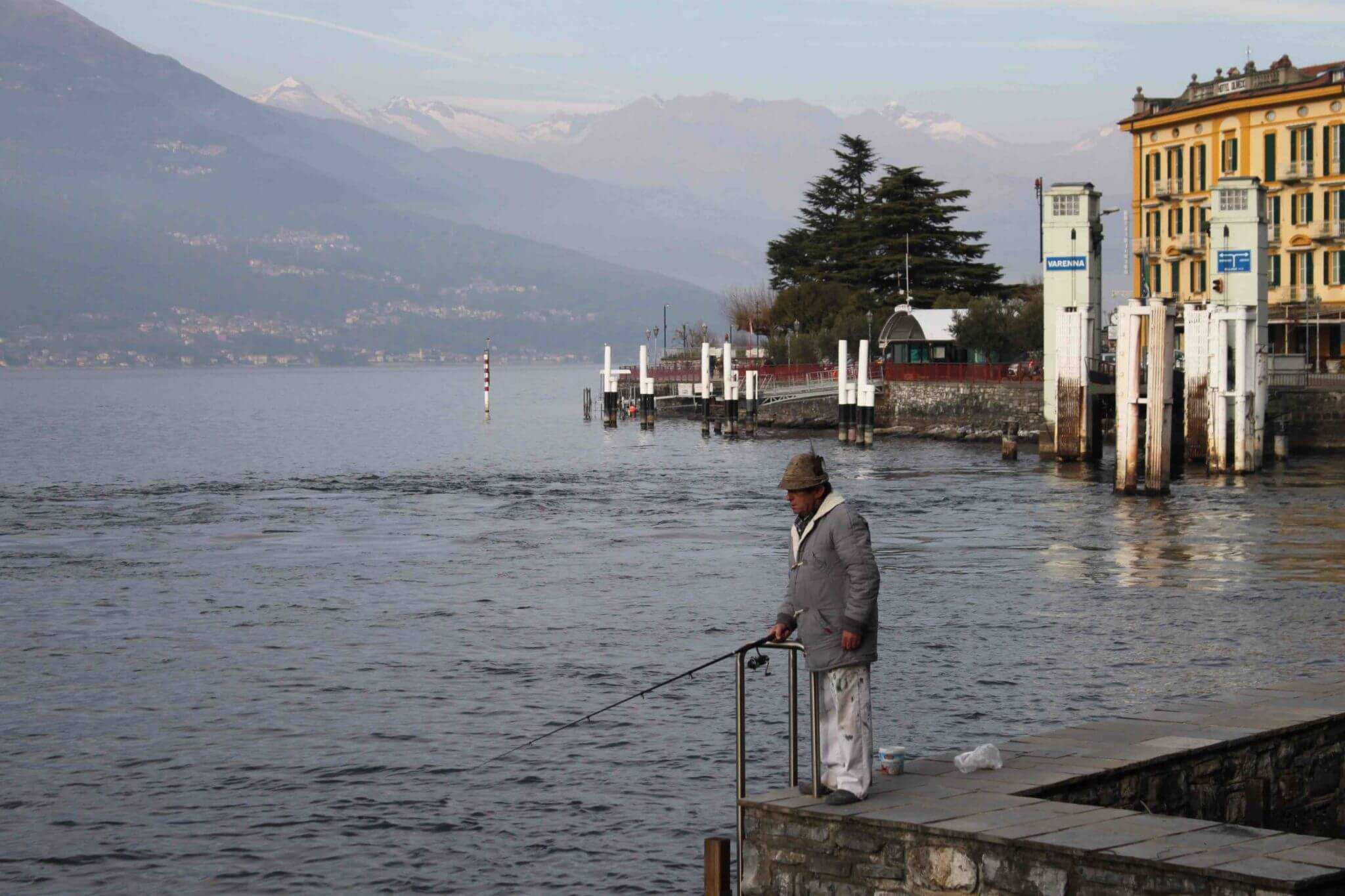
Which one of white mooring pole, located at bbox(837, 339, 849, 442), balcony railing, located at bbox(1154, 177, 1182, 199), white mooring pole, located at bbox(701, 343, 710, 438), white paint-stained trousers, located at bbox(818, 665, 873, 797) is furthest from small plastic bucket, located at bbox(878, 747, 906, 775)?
balcony railing, located at bbox(1154, 177, 1182, 199)

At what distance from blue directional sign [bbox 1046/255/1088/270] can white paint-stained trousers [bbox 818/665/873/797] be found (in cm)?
4201

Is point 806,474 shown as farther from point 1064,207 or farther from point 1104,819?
point 1064,207

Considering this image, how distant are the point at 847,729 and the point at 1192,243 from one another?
3023 inches

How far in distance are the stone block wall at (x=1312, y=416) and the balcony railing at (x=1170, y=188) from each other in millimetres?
27855

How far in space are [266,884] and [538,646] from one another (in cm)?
998

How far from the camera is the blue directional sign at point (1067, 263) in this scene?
5088cm

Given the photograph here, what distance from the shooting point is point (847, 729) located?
1036 cm

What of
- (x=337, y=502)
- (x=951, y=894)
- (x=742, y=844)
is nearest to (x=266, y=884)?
(x=742, y=844)

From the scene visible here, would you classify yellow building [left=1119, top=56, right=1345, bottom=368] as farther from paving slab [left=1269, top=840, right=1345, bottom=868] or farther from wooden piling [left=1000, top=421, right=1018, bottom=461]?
paving slab [left=1269, top=840, right=1345, bottom=868]

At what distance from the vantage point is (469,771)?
1602 cm

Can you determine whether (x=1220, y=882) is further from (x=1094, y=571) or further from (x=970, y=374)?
(x=970, y=374)

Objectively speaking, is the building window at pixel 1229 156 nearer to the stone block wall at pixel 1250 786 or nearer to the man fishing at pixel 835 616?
the stone block wall at pixel 1250 786

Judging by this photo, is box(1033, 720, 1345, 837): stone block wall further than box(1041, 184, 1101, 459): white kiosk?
A: No

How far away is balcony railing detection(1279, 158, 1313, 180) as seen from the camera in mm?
77812
